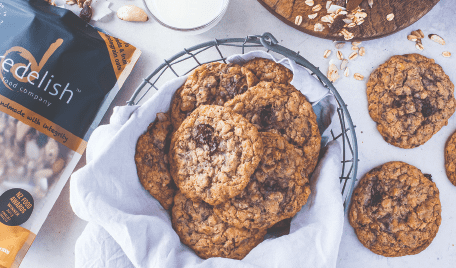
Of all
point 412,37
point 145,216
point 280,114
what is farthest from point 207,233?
point 412,37

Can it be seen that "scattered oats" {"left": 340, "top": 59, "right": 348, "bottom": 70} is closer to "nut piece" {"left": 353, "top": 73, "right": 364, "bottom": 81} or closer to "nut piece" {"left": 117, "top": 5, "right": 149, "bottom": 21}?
"nut piece" {"left": 353, "top": 73, "right": 364, "bottom": 81}

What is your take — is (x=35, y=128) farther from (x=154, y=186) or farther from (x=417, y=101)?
(x=417, y=101)

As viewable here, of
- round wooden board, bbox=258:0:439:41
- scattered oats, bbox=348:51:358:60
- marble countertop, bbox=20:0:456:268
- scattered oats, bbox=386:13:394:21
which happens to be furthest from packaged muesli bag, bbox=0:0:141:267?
scattered oats, bbox=386:13:394:21

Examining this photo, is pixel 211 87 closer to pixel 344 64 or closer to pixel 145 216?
pixel 145 216

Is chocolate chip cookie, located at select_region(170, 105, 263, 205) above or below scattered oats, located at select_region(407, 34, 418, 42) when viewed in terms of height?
above

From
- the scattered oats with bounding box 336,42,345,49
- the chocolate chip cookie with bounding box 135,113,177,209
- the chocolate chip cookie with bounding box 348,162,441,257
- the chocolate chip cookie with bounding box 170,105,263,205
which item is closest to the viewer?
the chocolate chip cookie with bounding box 170,105,263,205

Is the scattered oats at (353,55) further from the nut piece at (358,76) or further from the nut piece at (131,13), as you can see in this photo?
the nut piece at (131,13)

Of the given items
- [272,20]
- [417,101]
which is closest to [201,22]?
[272,20]
